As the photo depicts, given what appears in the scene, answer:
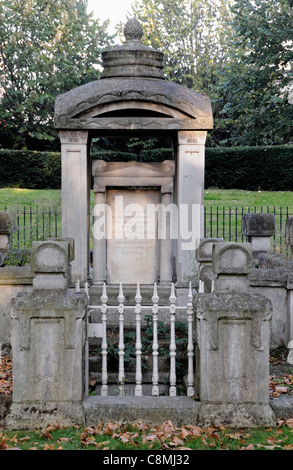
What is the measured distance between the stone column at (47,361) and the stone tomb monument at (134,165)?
255 cm

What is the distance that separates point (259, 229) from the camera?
29.3 ft

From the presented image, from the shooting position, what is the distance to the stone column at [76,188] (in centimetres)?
665

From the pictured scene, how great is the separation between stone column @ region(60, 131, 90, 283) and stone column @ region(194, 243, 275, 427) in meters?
2.88

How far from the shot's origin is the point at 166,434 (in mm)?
3904

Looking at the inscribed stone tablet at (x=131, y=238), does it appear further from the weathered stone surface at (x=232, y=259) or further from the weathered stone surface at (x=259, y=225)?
the weathered stone surface at (x=232, y=259)

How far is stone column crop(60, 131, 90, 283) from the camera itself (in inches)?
262

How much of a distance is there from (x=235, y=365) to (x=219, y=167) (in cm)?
1945

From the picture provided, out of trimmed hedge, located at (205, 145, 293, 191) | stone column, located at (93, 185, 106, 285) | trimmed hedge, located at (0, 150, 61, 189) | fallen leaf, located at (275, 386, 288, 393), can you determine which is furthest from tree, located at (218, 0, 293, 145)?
fallen leaf, located at (275, 386, 288, 393)

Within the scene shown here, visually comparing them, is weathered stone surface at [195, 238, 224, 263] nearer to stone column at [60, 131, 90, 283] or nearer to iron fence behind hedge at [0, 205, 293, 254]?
stone column at [60, 131, 90, 283]

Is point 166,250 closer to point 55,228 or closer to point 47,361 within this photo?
point 47,361

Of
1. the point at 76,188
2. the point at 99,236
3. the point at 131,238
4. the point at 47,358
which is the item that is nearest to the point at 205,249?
the point at 131,238

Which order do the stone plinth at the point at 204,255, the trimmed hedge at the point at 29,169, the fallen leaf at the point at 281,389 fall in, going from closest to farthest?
the fallen leaf at the point at 281,389 < the stone plinth at the point at 204,255 < the trimmed hedge at the point at 29,169

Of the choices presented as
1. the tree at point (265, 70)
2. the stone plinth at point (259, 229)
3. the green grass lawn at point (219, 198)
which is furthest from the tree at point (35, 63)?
the stone plinth at point (259, 229)

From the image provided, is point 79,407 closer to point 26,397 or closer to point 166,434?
point 26,397
